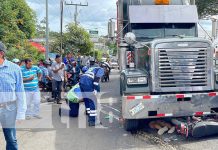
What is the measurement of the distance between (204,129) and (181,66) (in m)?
1.30

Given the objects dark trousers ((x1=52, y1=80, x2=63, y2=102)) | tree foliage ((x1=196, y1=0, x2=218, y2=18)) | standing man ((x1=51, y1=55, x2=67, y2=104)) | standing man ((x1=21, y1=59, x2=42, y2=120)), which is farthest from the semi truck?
tree foliage ((x1=196, y1=0, x2=218, y2=18))

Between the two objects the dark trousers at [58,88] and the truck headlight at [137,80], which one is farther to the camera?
the dark trousers at [58,88]

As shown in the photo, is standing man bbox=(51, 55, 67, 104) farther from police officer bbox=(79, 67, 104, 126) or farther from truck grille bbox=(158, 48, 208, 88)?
truck grille bbox=(158, 48, 208, 88)

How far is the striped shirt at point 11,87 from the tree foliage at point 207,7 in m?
20.5

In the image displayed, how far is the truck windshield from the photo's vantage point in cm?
883

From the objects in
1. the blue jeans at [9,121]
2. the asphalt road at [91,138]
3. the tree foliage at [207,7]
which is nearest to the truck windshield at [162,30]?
the asphalt road at [91,138]

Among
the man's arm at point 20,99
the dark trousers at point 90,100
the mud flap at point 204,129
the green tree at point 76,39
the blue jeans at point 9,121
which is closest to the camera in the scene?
the man's arm at point 20,99

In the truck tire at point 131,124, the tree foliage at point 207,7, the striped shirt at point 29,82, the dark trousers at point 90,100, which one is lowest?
the truck tire at point 131,124

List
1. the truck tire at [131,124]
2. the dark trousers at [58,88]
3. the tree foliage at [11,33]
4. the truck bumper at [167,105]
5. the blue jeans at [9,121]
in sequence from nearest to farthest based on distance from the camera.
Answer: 1. the blue jeans at [9,121]
2. the truck bumper at [167,105]
3. the truck tire at [131,124]
4. the dark trousers at [58,88]
5. the tree foliage at [11,33]

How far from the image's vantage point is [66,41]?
112 feet

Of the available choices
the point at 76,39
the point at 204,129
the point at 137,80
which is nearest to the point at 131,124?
the point at 137,80

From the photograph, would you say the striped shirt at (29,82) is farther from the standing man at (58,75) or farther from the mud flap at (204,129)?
the mud flap at (204,129)

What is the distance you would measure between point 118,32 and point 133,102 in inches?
155

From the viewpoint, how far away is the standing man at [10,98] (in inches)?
191
